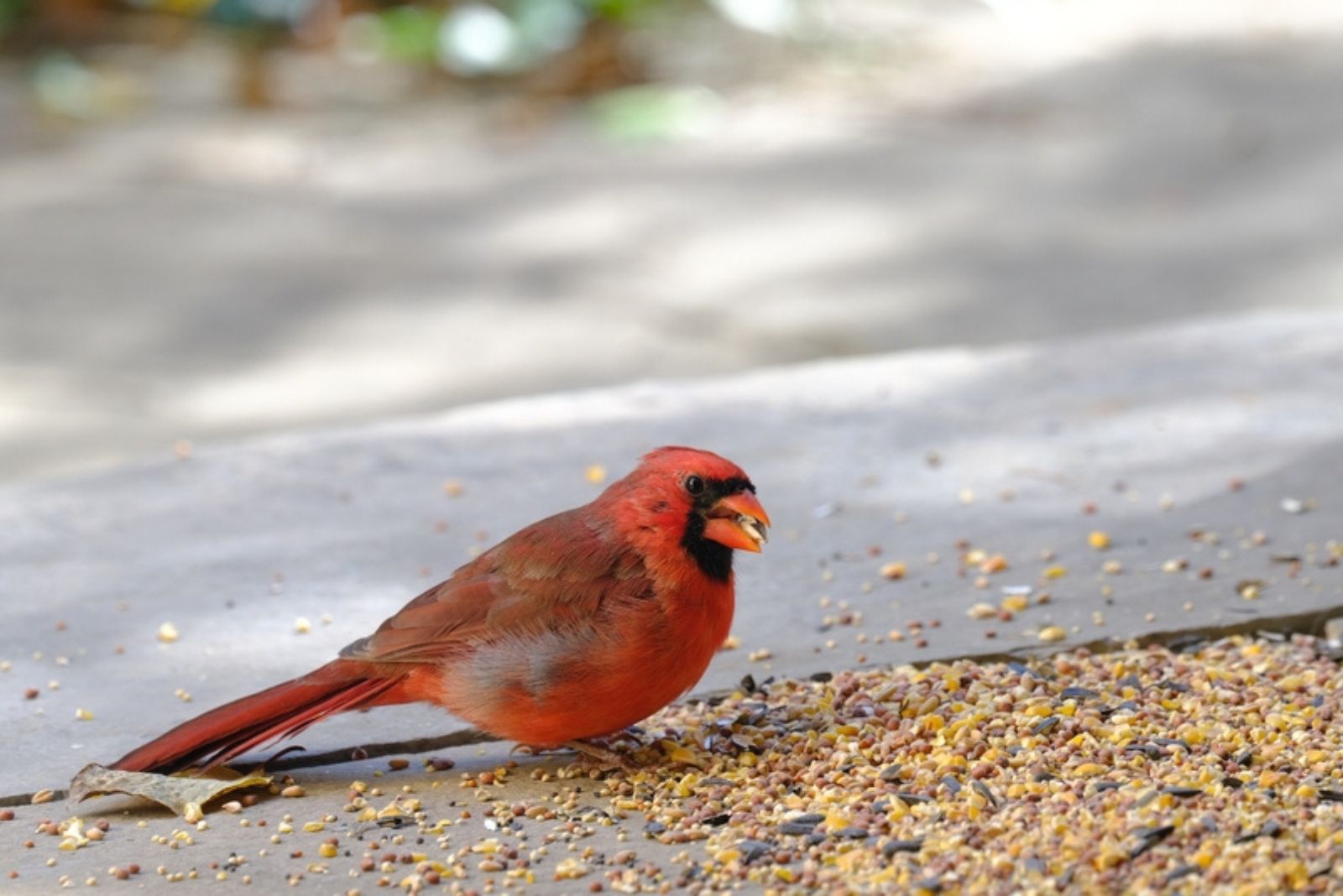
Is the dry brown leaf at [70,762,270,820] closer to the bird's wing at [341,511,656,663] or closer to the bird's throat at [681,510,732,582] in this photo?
the bird's wing at [341,511,656,663]

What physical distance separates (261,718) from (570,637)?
460mm

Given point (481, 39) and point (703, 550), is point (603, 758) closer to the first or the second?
point (703, 550)

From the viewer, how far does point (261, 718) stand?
8.87 ft

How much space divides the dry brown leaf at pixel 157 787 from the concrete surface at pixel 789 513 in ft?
0.44

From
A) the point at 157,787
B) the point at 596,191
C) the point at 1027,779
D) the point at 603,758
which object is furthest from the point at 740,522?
the point at 596,191

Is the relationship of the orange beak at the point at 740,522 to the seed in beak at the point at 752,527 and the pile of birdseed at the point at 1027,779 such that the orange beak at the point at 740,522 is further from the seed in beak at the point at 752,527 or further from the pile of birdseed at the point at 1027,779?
the pile of birdseed at the point at 1027,779

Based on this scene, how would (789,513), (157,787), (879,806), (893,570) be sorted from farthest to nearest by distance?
(789,513), (893,570), (157,787), (879,806)

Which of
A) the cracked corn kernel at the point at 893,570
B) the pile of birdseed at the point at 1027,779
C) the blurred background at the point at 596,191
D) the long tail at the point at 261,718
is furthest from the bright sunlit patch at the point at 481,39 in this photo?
the long tail at the point at 261,718

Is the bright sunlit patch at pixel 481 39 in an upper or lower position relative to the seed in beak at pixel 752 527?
upper

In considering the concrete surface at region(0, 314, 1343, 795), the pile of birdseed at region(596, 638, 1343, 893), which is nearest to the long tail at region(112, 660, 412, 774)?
the concrete surface at region(0, 314, 1343, 795)

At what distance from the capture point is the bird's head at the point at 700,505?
105 inches

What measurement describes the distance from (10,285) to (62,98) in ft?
9.35

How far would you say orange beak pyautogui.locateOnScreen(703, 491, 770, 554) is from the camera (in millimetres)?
2652

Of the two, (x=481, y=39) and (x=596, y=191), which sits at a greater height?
(x=481, y=39)
